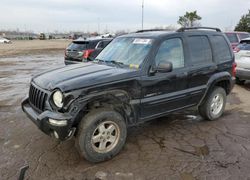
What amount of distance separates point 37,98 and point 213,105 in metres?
3.62

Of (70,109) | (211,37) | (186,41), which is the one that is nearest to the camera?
(70,109)

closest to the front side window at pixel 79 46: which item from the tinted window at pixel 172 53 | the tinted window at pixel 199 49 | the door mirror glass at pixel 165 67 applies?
the tinted window at pixel 199 49

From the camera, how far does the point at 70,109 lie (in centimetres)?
335

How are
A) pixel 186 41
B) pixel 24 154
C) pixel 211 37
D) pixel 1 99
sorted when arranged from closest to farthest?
1. pixel 24 154
2. pixel 186 41
3. pixel 211 37
4. pixel 1 99

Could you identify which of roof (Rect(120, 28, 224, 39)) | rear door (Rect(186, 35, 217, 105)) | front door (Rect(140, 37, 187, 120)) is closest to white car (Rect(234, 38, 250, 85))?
roof (Rect(120, 28, 224, 39))

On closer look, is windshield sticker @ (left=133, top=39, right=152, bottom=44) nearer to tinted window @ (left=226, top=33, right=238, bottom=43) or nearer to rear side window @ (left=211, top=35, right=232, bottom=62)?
rear side window @ (left=211, top=35, right=232, bottom=62)

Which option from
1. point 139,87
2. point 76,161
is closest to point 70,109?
point 76,161

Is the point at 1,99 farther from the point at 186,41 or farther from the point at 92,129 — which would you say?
the point at 186,41

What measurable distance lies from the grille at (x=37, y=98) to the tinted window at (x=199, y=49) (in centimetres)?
272

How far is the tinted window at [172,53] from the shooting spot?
14.1ft

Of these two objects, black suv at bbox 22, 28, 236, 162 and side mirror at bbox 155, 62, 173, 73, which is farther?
side mirror at bbox 155, 62, 173, 73

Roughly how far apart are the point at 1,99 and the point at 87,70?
13.9 ft

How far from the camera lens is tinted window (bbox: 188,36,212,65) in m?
4.75

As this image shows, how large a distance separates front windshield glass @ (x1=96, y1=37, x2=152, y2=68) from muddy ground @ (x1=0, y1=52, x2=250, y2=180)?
139cm
